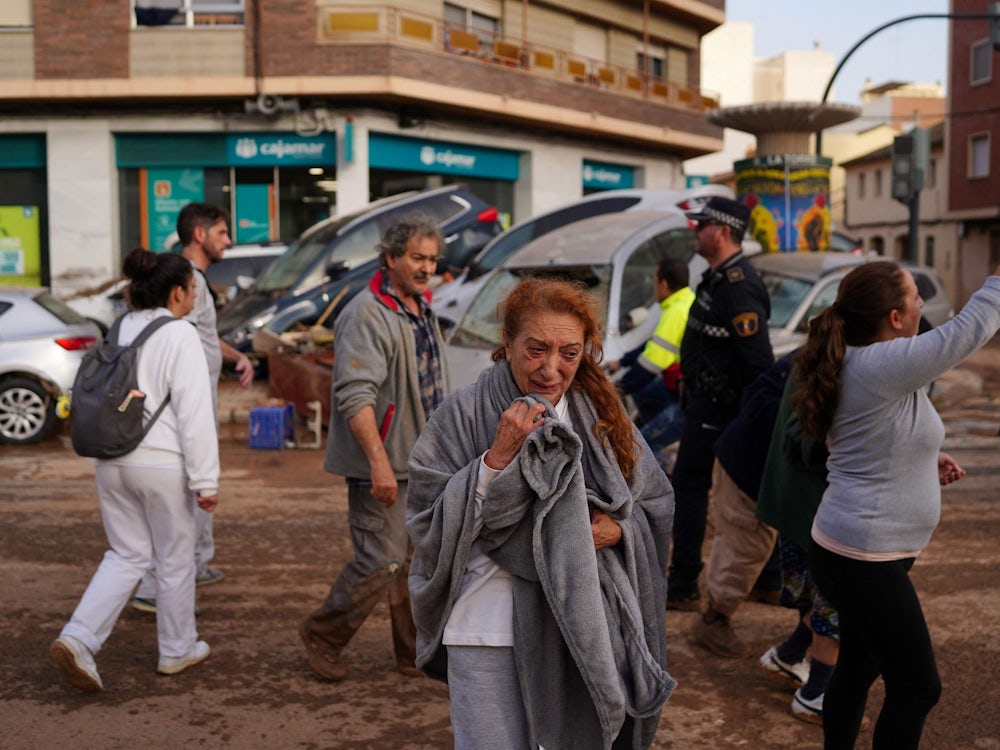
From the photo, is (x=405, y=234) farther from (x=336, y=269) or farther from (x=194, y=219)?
(x=336, y=269)

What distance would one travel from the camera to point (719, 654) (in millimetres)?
5363

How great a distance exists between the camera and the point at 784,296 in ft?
37.4

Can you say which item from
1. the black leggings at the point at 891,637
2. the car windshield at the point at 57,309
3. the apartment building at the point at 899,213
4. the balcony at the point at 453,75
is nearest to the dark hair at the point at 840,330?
the black leggings at the point at 891,637

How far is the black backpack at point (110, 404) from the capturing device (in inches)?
191

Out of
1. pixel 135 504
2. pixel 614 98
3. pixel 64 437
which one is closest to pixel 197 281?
pixel 135 504

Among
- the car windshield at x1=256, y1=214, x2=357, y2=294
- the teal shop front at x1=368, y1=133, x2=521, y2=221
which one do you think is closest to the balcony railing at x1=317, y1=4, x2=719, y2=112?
the teal shop front at x1=368, y1=133, x2=521, y2=221

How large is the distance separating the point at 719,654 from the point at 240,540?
3512mm

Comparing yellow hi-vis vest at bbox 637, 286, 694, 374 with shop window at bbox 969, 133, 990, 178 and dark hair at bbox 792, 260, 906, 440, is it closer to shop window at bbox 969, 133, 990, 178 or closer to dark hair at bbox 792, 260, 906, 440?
dark hair at bbox 792, 260, 906, 440

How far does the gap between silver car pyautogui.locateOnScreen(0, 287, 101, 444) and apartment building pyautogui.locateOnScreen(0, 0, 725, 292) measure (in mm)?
10910

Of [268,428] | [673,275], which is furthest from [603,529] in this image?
[268,428]

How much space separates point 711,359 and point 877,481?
2.42m

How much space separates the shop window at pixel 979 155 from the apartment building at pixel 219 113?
2386cm

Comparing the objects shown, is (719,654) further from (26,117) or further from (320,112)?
(26,117)

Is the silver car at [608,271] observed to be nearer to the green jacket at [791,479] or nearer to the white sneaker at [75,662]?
the green jacket at [791,479]
